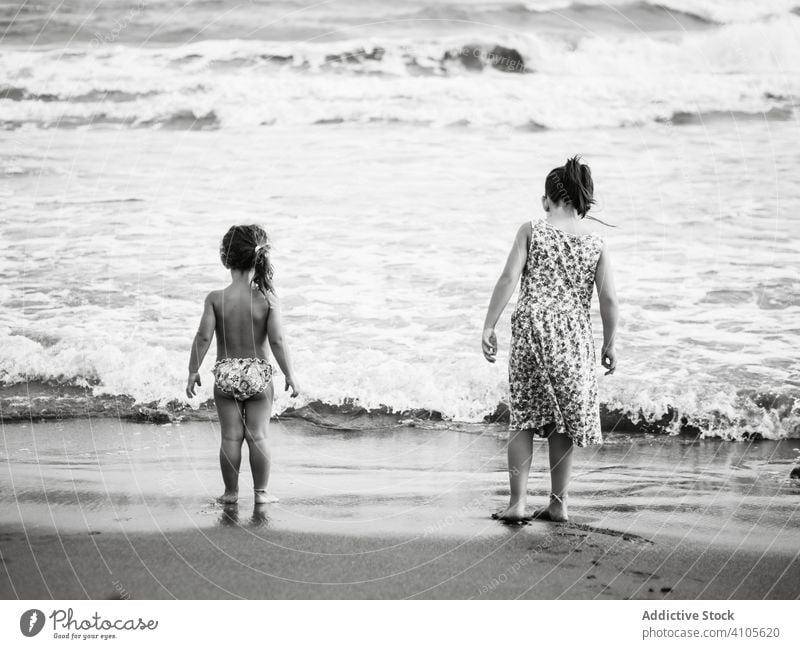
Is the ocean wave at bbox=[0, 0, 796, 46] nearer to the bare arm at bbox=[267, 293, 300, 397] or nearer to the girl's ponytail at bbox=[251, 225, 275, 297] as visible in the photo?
the girl's ponytail at bbox=[251, 225, 275, 297]

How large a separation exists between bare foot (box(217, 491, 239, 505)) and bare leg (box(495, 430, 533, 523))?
3.16 feet

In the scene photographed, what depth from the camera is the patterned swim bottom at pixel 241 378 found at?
10.6 ft

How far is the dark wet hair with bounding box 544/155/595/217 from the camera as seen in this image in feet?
10.1

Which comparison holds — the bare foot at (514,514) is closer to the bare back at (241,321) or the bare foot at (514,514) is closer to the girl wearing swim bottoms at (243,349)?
the girl wearing swim bottoms at (243,349)

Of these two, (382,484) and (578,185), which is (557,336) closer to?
(578,185)

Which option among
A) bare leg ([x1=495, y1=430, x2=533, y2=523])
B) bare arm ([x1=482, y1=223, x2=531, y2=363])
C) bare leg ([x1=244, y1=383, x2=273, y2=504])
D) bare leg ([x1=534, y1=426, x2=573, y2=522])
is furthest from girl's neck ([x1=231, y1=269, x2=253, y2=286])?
bare leg ([x1=534, y1=426, x2=573, y2=522])

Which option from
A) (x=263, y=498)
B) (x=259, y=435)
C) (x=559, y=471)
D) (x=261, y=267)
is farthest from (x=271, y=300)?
(x=559, y=471)

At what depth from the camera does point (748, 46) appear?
18.1 feet

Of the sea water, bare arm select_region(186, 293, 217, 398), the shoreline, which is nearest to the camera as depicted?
bare arm select_region(186, 293, 217, 398)

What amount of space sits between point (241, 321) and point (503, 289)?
96 cm

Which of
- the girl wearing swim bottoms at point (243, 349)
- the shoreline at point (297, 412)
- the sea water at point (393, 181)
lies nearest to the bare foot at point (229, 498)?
the girl wearing swim bottoms at point (243, 349)
